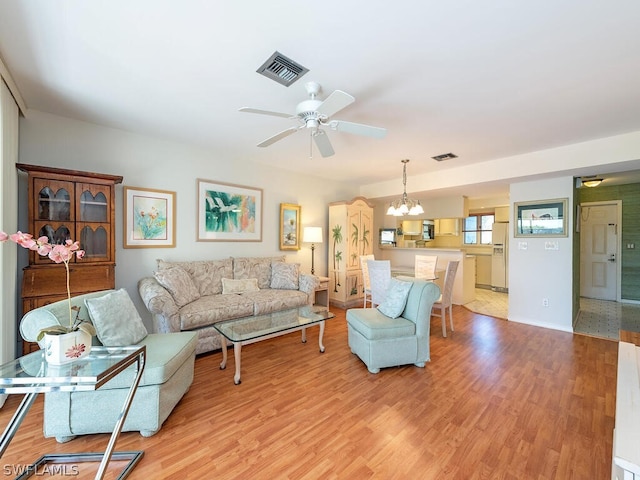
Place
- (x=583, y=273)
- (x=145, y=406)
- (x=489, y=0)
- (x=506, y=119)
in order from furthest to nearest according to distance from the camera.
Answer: (x=583, y=273), (x=506, y=119), (x=145, y=406), (x=489, y=0)

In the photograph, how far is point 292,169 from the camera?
4.81 meters

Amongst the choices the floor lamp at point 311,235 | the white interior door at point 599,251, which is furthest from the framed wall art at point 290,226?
the white interior door at point 599,251

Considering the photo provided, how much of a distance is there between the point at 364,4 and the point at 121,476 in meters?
2.83

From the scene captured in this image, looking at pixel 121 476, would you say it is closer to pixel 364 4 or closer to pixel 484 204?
pixel 364 4

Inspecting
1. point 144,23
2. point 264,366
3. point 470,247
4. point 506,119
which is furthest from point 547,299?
point 144,23

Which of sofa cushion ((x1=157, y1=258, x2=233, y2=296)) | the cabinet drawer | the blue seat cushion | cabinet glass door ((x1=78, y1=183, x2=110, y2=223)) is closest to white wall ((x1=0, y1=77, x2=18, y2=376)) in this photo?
the cabinet drawer

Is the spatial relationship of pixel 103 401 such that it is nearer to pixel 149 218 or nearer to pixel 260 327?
pixel 260 327

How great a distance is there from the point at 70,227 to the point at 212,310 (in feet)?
5.24

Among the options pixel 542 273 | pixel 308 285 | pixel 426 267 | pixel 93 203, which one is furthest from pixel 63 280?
pixel 542 273

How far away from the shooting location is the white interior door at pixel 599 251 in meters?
5.66

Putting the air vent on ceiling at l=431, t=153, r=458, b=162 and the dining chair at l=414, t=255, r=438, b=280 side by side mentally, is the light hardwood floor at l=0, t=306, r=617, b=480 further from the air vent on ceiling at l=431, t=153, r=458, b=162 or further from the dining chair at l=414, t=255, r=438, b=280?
the air vent on ceiling at l=431, t=153, r=458, b=162

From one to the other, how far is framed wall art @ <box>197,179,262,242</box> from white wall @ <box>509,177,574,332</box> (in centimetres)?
419

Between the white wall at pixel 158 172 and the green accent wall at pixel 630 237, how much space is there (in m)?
6.07

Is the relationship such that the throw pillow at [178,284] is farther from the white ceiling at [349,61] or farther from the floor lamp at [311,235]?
the floor lamp at [311,235]
